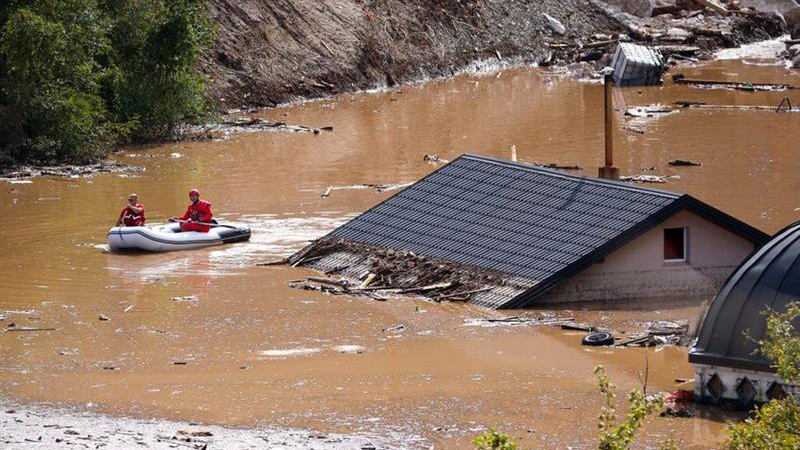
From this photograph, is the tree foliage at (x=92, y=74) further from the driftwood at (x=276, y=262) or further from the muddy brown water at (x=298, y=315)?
the driftwood at (x=276, y=262)

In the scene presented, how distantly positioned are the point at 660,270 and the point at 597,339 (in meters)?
3.32

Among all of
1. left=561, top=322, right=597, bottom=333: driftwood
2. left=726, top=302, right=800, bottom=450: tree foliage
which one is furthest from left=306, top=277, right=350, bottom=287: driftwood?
left=726, top=302, right=800, bottom=450: tree foliage

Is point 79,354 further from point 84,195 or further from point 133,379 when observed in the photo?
point 84,195

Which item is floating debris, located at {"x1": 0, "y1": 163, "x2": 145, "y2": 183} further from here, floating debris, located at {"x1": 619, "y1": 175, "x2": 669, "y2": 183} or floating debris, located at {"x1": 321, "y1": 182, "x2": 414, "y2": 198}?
floating debris, located at {"x1": 619, "y1": 175, "x2": 669, "y2": 183}

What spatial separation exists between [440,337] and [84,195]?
15632 mm

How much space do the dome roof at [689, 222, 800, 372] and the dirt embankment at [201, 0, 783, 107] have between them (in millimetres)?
33346

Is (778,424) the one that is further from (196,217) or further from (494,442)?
(196,217)

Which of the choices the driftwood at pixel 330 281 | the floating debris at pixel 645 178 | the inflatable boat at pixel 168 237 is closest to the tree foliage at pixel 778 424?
the driftwood at pixel 330 281

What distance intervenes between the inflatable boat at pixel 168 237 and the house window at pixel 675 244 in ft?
28.7

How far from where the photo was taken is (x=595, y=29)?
2606 inches

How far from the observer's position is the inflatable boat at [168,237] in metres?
28.4

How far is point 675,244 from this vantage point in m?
24.0

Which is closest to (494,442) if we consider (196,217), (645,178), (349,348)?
(349,348)

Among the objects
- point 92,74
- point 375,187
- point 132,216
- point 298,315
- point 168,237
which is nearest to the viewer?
point 298,315
